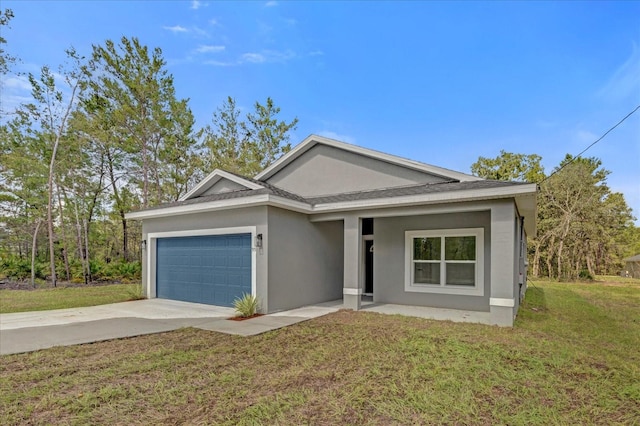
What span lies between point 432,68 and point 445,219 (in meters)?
9.61

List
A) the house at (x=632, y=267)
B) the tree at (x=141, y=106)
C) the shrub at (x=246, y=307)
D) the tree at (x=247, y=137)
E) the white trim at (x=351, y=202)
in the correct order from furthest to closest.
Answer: the house at (x=632, y=267) → the tree at (x=247, y=137) → the tree at (x=141, y=106) → the shrub at (x=246, y=307) → the white trim at (x=351, y=202)

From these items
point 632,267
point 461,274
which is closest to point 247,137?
point 461,274

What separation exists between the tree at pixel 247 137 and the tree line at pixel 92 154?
15 cm

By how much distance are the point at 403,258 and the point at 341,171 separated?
12.0 feet

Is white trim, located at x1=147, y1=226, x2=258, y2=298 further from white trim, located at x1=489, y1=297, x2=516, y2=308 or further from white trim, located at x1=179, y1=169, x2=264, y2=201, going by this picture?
white trim, located at x1=489, y1=297, x2=516, y2=308

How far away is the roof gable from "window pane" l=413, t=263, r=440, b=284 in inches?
99.5

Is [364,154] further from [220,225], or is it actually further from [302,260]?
[220,225]

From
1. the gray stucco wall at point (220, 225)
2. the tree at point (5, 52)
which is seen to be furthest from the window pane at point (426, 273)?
the tree at point (5, 52)

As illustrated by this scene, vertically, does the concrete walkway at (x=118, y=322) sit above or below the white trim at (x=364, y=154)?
below

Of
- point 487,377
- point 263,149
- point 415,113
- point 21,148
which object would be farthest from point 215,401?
point 263,149

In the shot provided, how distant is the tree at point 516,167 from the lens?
28.1m

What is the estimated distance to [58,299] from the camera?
11.0 metres

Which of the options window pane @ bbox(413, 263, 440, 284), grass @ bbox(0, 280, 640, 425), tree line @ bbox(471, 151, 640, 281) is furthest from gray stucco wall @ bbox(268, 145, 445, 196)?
tree line @ bbox(471, 151, 640, 281)

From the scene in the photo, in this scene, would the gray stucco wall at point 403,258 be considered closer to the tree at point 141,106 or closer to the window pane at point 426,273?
the window pane at point 426,273
